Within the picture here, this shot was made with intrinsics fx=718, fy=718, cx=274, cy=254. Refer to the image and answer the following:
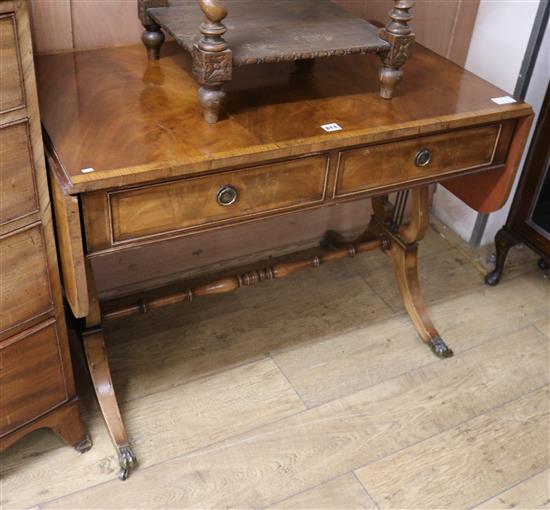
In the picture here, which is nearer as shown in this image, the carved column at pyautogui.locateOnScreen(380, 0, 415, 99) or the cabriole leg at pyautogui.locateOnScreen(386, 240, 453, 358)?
the carved column at pyautogui.locateOnScreen(380, 0, 415, 99)

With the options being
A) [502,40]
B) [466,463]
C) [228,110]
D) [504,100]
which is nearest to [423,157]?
[504,100]

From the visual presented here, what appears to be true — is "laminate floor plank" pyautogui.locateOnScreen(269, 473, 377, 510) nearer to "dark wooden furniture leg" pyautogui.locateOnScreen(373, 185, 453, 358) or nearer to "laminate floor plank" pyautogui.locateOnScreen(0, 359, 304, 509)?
"laminate floor plank" pyautogui.locateOnScreen(0, 359, 304, 509)

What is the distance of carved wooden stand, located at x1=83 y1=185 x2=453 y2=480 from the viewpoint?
1.87 metres

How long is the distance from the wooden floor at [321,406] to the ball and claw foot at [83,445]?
0.8 inches

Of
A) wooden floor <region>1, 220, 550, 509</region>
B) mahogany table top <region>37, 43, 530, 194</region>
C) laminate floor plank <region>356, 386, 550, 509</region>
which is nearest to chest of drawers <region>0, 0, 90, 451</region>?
mahogany table top <region>37, 43, 530, 194</region>

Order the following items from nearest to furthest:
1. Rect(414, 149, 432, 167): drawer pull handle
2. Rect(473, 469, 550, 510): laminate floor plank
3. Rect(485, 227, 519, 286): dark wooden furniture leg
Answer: Rect(414, 149, 432, 167): drawer pull handle < Rect(473, 469, 550, 510): laminate floor plank < Rect(485, 227, 519, 286): dark wooden furniture leg

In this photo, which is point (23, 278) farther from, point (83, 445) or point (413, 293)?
point (413, 293)

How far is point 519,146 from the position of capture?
72.9 inches

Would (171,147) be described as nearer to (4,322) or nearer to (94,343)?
(4,322)

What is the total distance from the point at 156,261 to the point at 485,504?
4.07 feet

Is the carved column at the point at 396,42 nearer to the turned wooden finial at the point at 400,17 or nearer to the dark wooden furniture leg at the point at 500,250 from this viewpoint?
the turned wooden finial at the point at 400,17

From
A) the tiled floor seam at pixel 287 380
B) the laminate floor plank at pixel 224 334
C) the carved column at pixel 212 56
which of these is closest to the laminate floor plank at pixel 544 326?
the laminate floor plank at pixel 224 334

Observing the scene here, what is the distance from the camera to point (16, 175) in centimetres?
137

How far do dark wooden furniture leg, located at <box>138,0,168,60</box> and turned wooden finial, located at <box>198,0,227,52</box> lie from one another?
33 cm
